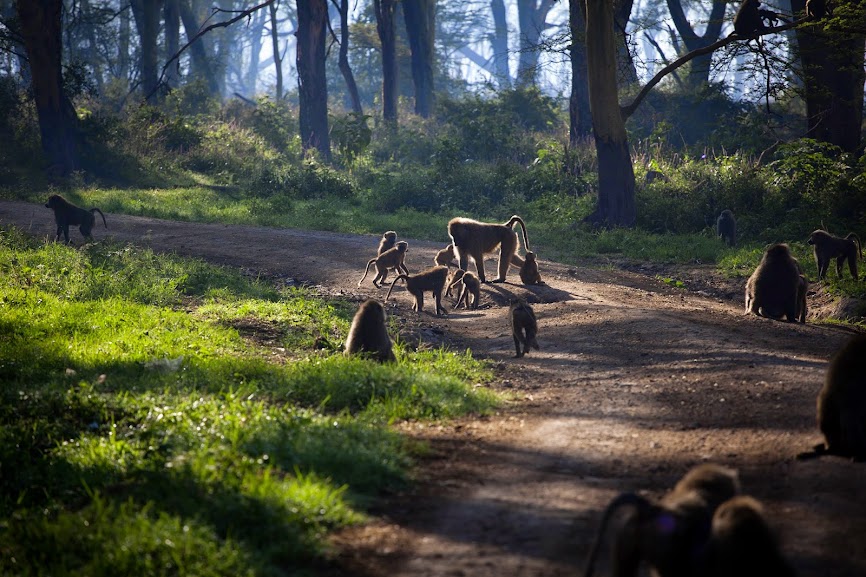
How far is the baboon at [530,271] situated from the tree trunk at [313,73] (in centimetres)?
1932

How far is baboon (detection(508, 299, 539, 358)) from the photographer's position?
30.6 ft

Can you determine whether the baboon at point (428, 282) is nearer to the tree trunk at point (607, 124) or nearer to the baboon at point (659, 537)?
the tree trunk at point (607, 124)

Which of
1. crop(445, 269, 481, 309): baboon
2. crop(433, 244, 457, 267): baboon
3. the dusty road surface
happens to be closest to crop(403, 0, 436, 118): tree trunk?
crop(433, 244, 457, 267): baboon

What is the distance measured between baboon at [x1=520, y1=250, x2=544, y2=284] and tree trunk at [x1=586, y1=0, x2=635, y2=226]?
20.3 feet

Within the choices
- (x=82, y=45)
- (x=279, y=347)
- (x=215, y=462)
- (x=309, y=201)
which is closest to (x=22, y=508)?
(x=215, y=462)

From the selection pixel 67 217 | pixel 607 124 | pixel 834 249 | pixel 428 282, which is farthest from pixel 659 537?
pixel 607 124

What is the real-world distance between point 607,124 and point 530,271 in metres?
6.59

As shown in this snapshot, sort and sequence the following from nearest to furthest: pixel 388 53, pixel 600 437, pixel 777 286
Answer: pixel 600 437, pixel 777 286, pixel 388 53

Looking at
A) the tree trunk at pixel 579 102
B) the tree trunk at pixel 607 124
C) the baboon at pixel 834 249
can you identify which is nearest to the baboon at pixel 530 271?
the baboon at pixel 834 249

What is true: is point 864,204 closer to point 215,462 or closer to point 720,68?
point 720,68

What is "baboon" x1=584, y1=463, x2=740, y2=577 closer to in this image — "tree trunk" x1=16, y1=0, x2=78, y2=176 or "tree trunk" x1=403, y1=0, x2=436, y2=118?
"tree trunk" x1=16, y1=0, x2=78, y2=176

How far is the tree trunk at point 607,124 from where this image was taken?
1772 centimetres

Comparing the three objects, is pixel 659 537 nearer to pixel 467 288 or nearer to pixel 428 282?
pixel 428 282

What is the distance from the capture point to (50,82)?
78.4 ft
